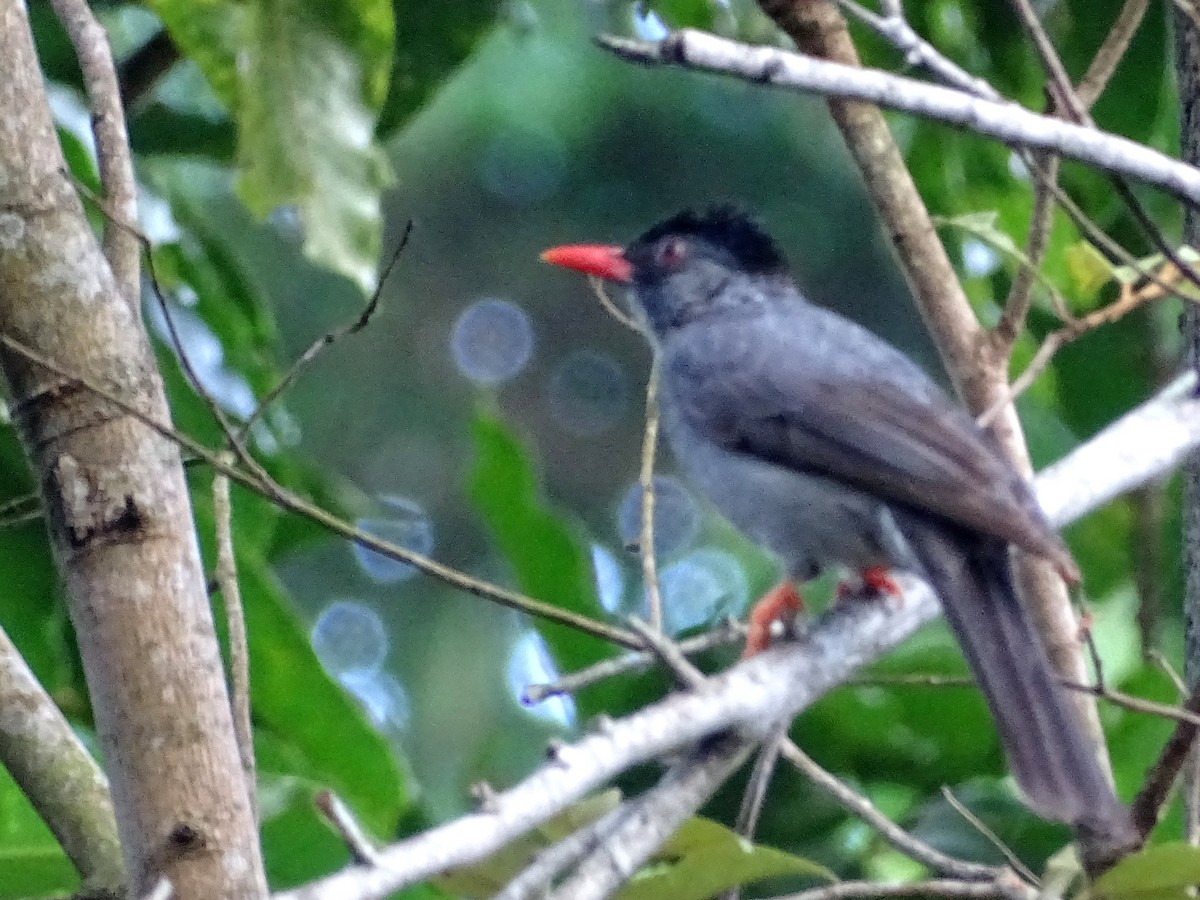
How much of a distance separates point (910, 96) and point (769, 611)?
5.43 feet

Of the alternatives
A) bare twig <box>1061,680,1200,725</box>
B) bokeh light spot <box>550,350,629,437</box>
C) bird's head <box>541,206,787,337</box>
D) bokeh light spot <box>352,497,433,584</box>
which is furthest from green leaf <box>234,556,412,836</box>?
bokeh light spot <box>550,350,629,437</box>

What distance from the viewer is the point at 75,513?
189 centimetres

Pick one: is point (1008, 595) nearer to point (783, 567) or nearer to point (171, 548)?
point (783, 567)

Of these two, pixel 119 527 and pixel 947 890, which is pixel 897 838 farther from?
pixel 119 527

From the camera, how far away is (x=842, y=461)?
3201mm

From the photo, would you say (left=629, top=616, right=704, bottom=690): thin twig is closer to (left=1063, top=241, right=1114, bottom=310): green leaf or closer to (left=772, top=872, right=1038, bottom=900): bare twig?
(left=772, top=872, right=1038, bottom=900): bare twig

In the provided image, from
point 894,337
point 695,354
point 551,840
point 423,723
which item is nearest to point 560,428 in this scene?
point 894,337

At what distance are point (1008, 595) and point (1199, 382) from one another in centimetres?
50

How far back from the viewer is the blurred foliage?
104 inches

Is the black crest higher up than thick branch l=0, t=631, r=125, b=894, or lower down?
higher up

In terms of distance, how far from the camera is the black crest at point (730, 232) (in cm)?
417

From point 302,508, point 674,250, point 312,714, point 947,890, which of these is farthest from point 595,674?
point 674,250

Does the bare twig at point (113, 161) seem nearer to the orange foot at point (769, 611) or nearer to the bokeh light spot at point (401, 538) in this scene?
the orange foot at point (769, 611)

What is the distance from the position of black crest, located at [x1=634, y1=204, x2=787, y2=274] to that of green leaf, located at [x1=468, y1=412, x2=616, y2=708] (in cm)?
101
